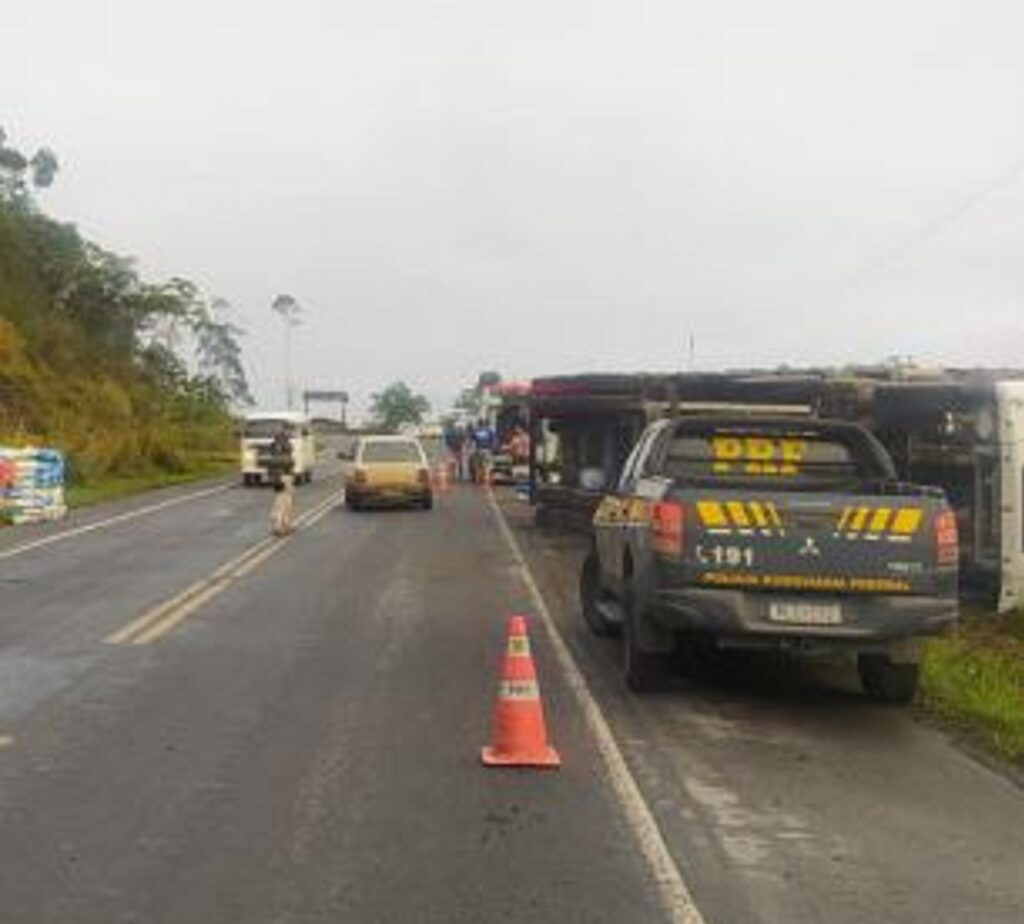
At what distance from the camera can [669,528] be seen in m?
12.0

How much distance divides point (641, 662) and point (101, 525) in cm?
2201

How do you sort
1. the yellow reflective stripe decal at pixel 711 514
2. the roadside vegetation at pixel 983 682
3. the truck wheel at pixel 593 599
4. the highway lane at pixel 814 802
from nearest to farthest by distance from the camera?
the highway lane at pixel 814 802
the roadside vegetation at pixel 983 682
the yellow reflective stripe decal at pixel 711 514
the truck wheel at pixel 593 599

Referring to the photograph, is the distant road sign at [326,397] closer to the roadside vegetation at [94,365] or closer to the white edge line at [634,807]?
the roadside vegetation at [94,365]

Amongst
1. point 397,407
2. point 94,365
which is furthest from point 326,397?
point 94,365

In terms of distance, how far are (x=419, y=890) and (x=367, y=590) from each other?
1294 cm

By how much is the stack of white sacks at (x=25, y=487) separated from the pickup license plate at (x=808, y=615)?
2561 cm

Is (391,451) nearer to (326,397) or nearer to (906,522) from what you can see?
(906,522)

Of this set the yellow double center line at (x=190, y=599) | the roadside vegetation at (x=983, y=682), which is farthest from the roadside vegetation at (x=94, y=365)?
the roadside vegetation at (x=983, y=682)

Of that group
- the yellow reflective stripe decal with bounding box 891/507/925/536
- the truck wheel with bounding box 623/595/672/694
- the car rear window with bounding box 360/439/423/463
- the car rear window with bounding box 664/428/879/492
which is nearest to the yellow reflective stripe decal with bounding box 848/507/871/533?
the yellow reflective stripe decal with bounding box 891/507/925/536

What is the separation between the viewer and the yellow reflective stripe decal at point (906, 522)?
11.8 m

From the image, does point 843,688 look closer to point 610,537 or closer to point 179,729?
point 610,537

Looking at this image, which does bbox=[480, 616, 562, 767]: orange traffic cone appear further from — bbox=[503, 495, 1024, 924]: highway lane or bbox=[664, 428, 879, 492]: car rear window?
bbox=[664, 428, 879, 492]: car rear window

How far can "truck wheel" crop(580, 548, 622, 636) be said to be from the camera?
15641mm

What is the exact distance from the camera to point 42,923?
21.9 feet
